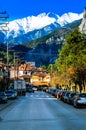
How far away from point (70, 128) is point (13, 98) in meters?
58.7

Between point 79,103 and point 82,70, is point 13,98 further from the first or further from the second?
point 79,103

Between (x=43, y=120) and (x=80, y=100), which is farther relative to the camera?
(x=80, y=100)

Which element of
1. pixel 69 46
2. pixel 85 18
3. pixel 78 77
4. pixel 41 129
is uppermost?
pixel 85 18

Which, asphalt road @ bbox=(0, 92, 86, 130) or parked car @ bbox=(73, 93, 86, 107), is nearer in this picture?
asphalt road @ bbox=(0, 92, 86, 130)

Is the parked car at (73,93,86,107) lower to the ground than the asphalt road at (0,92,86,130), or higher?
higher

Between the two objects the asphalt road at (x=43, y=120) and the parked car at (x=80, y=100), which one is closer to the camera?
the asphalt road at (x=43, y=120)

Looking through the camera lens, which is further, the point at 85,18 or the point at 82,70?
the point at 85,18

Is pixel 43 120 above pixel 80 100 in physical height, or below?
below

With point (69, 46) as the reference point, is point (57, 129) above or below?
below

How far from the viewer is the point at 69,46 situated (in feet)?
333

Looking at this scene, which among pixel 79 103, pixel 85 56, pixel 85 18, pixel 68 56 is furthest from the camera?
pixel 85 18

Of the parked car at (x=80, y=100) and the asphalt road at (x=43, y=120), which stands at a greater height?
the parked car at (x=80, y=100)

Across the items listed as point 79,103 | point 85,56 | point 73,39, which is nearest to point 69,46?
point 73,39

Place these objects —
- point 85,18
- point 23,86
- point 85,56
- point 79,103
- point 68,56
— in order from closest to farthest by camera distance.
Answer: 1. point 79,103
2. point 85,56
3. point 68,56
4. point 23,86
5. point 85,18
